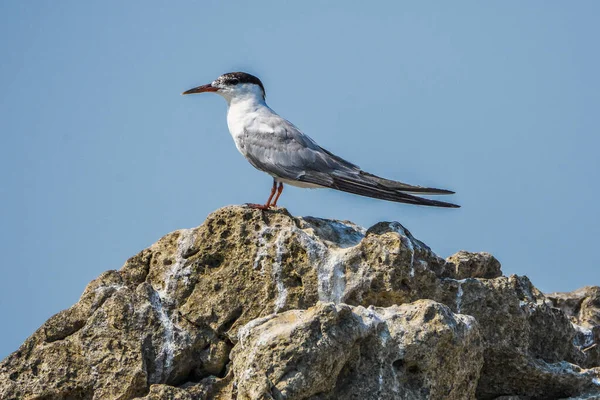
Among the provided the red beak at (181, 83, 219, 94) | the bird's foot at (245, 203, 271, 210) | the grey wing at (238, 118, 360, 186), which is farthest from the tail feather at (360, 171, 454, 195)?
the red beak at (181, 83, 219, 94)

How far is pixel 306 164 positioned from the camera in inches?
450

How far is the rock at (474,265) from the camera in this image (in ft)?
32.3

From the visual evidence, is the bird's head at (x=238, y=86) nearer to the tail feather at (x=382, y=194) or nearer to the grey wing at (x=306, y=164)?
the grey wing at (x=306, y=164)

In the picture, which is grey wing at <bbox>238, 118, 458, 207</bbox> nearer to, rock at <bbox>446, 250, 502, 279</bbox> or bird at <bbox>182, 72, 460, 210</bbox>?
bird at <bbox>182, 72, 460, 210</bbox>

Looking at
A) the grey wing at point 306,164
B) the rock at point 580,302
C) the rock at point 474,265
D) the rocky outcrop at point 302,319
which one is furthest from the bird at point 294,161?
the rock at point 580,302

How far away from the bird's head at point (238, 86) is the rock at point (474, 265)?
→ 12.9ft

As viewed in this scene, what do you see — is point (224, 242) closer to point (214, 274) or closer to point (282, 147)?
point (214, 274)

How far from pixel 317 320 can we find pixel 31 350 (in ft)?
9.03

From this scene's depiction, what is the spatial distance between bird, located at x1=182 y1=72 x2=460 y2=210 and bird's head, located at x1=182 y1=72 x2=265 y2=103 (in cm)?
12

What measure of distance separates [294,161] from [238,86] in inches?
71.7

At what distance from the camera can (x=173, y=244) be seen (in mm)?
9617

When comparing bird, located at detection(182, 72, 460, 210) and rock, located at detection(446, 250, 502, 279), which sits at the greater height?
bird, located at detection(182, 72, 460, 210)

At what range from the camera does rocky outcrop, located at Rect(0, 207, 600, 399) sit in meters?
7.89

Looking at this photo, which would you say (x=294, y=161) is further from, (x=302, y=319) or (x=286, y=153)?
(x=302, y=319)
